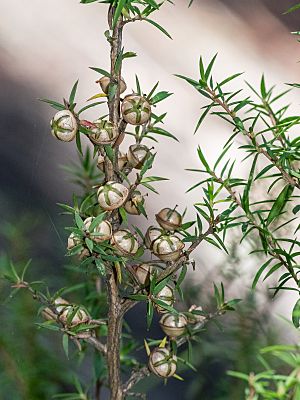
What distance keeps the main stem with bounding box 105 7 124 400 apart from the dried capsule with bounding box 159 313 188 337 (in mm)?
32

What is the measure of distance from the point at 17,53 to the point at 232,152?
348mm

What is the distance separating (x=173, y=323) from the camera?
46cm

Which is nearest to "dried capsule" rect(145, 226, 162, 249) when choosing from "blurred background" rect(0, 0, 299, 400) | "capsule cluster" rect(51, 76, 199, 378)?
"capsule cluster" rect(51, 76, 199, 378)

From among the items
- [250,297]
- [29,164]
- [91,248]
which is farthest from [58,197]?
[91,248]

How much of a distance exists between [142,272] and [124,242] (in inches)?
1.5

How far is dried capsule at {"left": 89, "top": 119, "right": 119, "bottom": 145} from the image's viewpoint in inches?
15.7

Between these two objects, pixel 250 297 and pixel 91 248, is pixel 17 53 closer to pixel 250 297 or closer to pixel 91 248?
pixel 250 297

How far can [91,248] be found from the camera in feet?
1.24

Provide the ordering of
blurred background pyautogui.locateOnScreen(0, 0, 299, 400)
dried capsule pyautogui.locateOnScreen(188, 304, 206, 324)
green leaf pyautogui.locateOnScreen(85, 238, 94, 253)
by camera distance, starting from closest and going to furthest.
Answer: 1. green leaf pyautogui.locateOnScreen(85, 238, 94, 253)
2. dried capsule pyautogui.locateOnScreen(188, 304, 206, 324)
3. blurred background pyautogui.locateOnScreen(0, 0, 299, 400)

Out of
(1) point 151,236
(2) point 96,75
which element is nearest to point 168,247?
(1) point 151,236

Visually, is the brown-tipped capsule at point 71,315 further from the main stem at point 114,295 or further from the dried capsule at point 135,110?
the dried capsule at point 135,110

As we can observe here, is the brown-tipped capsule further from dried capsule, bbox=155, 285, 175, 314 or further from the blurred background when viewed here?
the blurred background

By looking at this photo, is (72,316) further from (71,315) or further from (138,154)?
(138,154)

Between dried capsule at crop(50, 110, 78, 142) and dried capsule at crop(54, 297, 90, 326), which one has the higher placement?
dried capsule at crop(50, 110, 78, 142)
